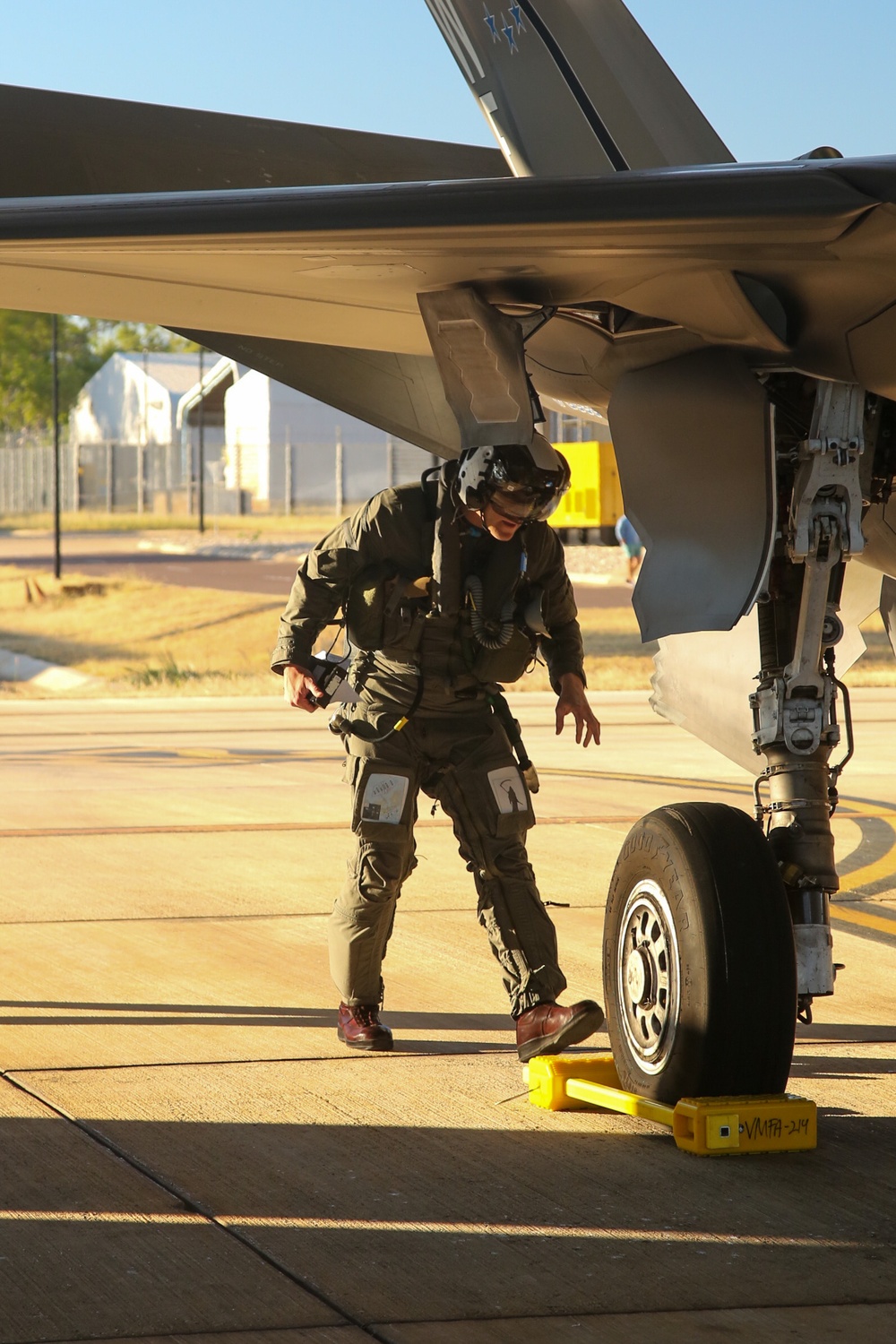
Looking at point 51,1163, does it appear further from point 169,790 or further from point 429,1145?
point 169,790

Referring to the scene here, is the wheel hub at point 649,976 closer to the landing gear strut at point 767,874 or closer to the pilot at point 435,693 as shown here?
the landing gear strut at point 767,874

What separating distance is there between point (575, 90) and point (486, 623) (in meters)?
2.25

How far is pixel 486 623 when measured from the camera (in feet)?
17.3

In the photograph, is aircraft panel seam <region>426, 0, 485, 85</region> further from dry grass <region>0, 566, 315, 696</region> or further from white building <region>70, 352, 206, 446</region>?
white building <region>70, 352, 206, 446</region>

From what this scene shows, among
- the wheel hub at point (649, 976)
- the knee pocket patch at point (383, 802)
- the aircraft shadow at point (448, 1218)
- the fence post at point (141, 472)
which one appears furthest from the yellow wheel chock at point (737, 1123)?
the fence post at point (141, 472)

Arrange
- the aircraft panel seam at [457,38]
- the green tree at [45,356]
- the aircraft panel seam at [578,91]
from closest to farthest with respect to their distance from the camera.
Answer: the aircraft panel seam at [578,91] < the aircraft panel seam at [457,38] < the green tree at [45,356]

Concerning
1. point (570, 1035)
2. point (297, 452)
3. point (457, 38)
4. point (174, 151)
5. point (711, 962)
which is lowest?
point (570, 1035)

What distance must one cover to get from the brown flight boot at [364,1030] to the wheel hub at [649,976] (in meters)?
0.96

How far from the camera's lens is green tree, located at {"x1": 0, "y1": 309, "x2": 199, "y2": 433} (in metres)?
69.8

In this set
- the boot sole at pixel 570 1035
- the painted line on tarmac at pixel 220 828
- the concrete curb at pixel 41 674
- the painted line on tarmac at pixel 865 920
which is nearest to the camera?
the boot sole at pixel 570 1035

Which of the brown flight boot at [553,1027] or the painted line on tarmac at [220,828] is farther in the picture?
the painted line on tarmac at [220,828]

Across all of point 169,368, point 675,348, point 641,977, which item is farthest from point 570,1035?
point 169,368

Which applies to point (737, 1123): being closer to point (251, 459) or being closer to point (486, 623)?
point (486, 623)

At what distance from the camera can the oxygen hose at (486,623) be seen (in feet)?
17.3
